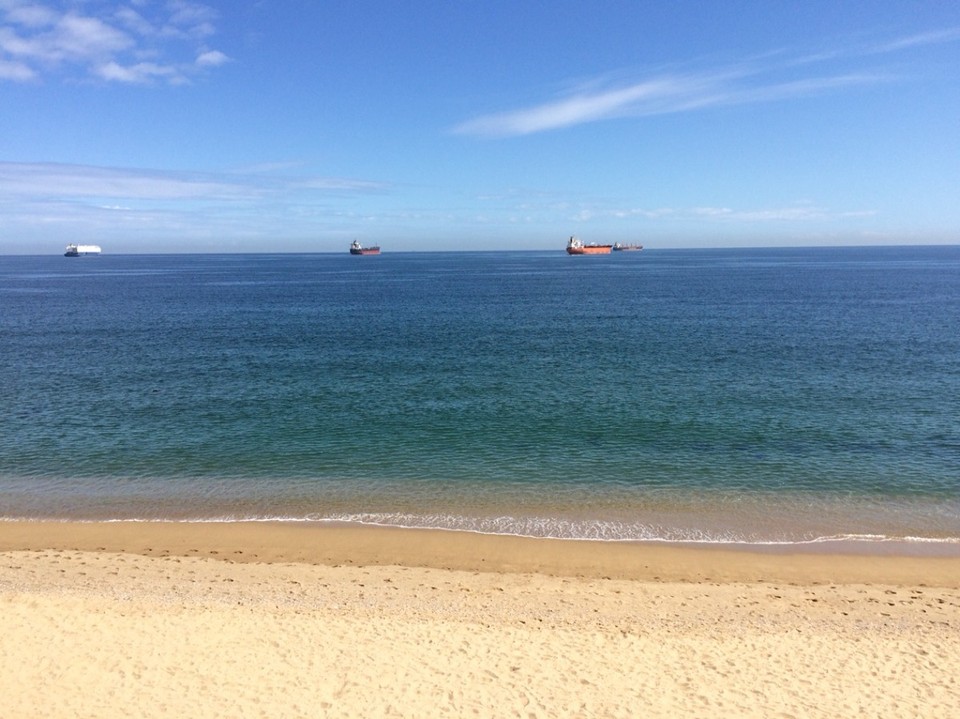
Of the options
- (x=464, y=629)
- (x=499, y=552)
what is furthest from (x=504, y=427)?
(x=464, y=629)

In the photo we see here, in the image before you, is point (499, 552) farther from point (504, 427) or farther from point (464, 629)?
point (504, 427)

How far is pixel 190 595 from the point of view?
15695mm

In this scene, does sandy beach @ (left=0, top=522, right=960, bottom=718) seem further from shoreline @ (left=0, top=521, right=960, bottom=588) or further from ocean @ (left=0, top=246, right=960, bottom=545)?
ocean @ (left=0, top=246, right=960, bottom=545)

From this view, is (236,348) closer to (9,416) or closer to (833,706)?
(9,416)

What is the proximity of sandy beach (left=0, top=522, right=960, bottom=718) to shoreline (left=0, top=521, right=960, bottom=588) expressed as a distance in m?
0.08

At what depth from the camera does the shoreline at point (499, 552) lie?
1767 cm

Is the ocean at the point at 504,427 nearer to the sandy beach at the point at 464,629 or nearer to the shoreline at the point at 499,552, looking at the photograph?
the shoreline at the point at 499,552

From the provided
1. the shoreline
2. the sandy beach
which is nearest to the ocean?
the shoreline

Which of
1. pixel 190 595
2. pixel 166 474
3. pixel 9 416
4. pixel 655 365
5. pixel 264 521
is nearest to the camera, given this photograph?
pixel 190 595

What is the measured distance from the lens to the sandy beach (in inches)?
458

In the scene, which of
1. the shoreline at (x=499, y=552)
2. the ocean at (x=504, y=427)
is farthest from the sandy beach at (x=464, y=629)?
the ocean at (x=504, y=427)

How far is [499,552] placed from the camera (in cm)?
1905

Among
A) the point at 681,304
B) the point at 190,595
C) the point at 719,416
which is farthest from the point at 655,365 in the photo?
the point at 681,304

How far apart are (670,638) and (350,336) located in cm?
5144
